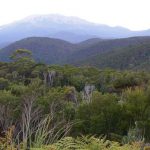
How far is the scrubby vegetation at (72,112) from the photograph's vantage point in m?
4.73

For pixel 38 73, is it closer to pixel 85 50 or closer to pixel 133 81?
pixel 133 81

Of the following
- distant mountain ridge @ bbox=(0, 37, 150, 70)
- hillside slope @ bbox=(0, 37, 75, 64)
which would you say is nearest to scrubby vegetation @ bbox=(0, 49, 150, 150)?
distant mountain ridge @ bbox=(0, 37, 150, 70)

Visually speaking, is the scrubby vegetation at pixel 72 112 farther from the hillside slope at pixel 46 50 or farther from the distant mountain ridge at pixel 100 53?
the hillside slope at pixel 46 50

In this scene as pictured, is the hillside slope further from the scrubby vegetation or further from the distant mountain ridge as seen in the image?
the scrubby vegetation

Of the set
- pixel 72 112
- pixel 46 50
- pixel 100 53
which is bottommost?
pixel 46 50

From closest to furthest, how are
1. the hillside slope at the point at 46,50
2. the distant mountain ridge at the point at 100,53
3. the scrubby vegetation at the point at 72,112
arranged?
the scrubby vegetation at the point at 72,112 < the distant mountain ridge at the point at 100,53 < the hillside slope at the point at 46,50

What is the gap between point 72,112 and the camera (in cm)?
2806

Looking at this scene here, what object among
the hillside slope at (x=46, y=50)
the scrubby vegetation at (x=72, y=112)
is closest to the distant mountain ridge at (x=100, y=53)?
the hillside slope at (x=46, y=50)

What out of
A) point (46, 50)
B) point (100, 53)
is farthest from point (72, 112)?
point (46, 50)

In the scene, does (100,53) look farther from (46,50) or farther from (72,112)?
(72,112)

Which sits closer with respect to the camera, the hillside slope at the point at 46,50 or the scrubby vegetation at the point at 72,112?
the scrubby vegetation at the point at 72,112

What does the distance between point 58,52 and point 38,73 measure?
124541 millimetres

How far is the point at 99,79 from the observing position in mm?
56156

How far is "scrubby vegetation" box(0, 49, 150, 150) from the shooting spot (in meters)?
4.73
